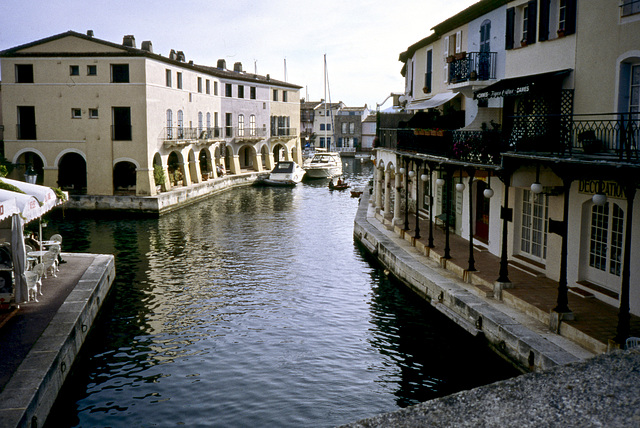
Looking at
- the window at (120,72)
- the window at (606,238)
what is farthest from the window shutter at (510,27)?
the window at (120,72)

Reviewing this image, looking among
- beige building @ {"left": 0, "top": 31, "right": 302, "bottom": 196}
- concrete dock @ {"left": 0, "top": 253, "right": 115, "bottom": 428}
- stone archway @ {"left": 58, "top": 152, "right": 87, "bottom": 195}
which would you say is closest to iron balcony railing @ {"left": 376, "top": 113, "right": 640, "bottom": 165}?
concrete dock @ {"left": 0, "top": 253, "right": 115, "bottom": 428}

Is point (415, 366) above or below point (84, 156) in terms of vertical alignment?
below

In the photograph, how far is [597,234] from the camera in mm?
14758

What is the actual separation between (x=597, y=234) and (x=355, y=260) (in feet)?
37.9

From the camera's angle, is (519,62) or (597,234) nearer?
(597,234)

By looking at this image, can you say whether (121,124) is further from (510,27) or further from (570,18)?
(570,18)

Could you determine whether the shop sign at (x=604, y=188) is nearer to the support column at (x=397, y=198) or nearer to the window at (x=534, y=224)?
the window at (x=534, y=224)

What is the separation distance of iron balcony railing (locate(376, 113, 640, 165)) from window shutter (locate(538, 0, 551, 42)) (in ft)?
7.75

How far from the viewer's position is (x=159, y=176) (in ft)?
134

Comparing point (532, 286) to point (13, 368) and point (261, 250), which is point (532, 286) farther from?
point (261, 250)

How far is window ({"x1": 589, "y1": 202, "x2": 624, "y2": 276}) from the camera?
13891mm

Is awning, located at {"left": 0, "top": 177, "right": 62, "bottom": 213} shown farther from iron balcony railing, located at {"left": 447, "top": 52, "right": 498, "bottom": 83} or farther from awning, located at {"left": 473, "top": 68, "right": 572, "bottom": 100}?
iron balcony railing, located at {"left": 447, "top": 52, "right": 498, "bottom": 83}

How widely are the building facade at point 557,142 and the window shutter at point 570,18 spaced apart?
0.03m

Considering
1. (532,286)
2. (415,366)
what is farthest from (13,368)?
(532,286)
